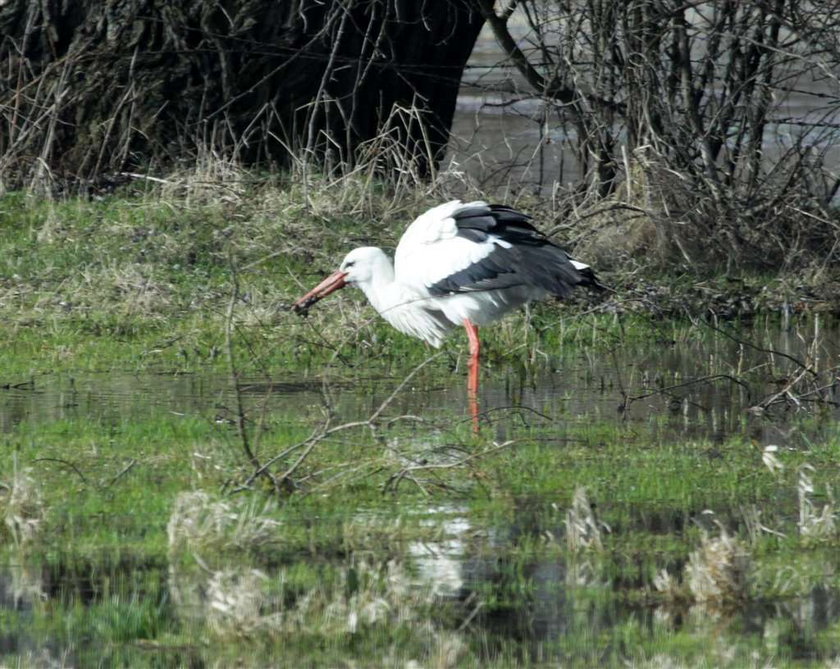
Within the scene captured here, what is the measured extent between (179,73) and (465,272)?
5723 mm

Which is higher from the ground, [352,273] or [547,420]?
[352,273]

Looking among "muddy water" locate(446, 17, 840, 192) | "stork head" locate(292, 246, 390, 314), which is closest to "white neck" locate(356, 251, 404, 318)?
"stork head" locate(292, 246, 390, 314)

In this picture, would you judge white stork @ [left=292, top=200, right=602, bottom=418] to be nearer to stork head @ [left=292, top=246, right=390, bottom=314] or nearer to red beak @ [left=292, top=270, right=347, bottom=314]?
stork head @ [left=292, top=246, right=390, bottom=314]

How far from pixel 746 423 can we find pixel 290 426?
7.63 ft

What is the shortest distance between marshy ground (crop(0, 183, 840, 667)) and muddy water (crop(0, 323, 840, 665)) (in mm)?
21

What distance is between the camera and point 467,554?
6.00m

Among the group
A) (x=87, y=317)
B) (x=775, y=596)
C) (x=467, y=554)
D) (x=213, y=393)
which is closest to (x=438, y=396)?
(x=213, y=393)

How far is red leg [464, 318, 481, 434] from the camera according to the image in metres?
9.20

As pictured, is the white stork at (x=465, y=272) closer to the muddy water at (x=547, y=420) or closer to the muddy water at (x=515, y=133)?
the muddy water at (x=547, y=420)

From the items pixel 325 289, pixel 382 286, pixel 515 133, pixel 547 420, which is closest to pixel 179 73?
pixel 325 289

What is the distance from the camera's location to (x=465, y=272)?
387 inches

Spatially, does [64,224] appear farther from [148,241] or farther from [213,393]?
[213,393]

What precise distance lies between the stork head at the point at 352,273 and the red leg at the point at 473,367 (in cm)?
70

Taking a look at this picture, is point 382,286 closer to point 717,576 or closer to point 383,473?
point 383,473
